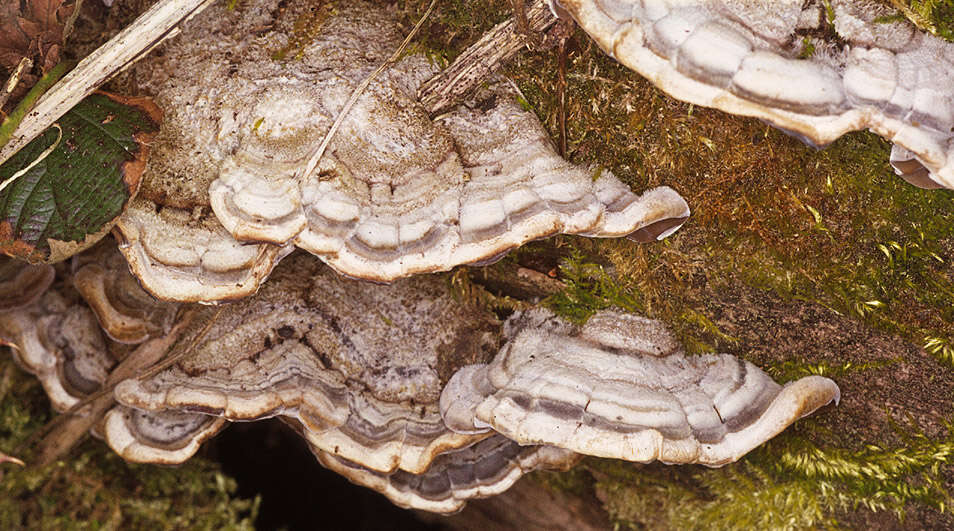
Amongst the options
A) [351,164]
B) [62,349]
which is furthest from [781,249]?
[62,349]

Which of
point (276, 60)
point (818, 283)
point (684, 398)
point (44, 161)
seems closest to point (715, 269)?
point (818, 283)

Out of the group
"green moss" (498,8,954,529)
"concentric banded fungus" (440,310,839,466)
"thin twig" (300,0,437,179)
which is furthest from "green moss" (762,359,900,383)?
"thin twig" (300,0,437,179)

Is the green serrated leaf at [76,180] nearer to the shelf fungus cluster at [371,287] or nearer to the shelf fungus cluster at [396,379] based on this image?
the shelf fungus cluster at [371,287]

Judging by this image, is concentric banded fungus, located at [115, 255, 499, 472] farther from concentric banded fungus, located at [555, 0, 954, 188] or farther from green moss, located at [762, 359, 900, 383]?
concentric banded fungus, located at [555, 0, 954, 188]

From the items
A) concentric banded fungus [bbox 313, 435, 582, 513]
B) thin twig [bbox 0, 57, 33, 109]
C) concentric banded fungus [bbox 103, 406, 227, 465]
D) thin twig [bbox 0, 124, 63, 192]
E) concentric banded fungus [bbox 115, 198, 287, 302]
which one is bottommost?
concentric banded fungus [bbox 313, 435, 582, 513]

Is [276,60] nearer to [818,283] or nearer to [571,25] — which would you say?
[571,25]

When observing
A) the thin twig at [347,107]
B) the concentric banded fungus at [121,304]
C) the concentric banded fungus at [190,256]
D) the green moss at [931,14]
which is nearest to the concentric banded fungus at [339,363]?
the concentric banded fungus at [121,304]

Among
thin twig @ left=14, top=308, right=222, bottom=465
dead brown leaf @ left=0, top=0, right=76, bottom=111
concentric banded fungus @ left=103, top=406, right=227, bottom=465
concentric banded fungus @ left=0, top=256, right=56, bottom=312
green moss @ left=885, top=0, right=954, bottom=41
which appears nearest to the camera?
green moss @ left=885, top=0, right=954, bottom=41
